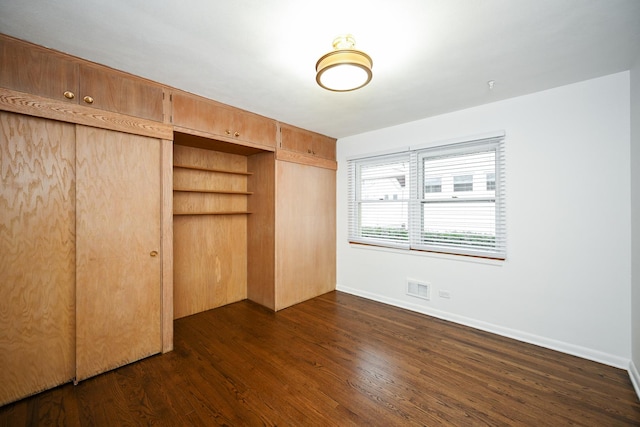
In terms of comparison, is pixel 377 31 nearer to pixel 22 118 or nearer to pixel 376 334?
pixel 22 118

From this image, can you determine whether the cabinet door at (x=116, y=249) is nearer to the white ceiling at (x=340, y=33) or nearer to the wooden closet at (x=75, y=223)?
the wooden closet at (x=75, y=223)

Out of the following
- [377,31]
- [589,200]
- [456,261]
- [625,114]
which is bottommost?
[456,261]

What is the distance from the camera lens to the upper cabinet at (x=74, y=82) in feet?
5.76

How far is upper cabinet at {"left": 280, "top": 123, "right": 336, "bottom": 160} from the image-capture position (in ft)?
11.5

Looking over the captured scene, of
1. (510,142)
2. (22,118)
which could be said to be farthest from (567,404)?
(22,118)

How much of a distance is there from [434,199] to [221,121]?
108 inches

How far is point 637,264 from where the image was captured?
201cm

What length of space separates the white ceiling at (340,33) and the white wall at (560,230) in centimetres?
28

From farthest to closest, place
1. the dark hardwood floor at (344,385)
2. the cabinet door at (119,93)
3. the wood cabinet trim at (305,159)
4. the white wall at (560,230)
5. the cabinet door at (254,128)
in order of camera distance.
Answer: the wood cabinet trim at (305,159) → the cabinet door at (254,128) → the white wall at (560,230) → the cabinet door at (119,93) → the dark hardwood floor at (344,385)

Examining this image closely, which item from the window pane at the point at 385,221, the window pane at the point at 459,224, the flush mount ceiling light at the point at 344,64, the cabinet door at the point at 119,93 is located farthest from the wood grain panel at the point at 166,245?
the window pane at the point at 459,224

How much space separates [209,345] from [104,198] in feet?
5.49

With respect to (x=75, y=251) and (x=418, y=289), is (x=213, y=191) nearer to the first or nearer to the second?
(x=75, y=251)

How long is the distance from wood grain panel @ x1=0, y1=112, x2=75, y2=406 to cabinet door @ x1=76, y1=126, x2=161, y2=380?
0.26 feet

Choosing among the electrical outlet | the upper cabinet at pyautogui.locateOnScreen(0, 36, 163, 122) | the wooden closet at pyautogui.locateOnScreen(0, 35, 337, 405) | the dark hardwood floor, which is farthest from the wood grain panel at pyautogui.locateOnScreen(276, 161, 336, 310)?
the electrical outlet
